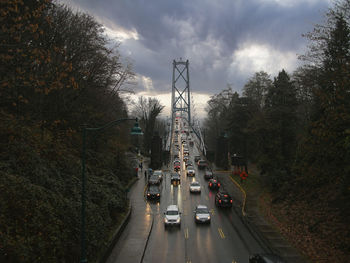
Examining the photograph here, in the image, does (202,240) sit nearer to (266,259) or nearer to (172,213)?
(172,213)

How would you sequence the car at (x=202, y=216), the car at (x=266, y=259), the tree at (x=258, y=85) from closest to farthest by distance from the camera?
the car at (x=266, y=259) < the car at (x=202, y=216) < the tree at (x=258, y=85)

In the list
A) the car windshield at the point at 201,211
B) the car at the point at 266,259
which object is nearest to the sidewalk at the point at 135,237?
the car windshield at the point at 201,211

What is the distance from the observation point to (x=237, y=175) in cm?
4253

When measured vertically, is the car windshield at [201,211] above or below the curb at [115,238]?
above

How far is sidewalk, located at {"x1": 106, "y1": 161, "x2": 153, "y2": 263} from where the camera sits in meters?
15.7

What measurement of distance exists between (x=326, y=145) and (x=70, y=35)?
63.8 feet

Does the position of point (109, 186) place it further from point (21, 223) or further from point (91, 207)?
point (21, 223)

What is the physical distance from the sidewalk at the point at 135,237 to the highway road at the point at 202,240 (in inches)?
17.0

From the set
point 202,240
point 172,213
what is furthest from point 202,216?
point 202,240

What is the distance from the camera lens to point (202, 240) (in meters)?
18.6

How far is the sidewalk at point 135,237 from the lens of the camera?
51.5 feet

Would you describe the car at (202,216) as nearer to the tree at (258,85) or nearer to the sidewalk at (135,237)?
the sidewalk at (135,237)

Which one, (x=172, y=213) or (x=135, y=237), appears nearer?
(x=135, y=237)

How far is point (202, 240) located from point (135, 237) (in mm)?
4277
